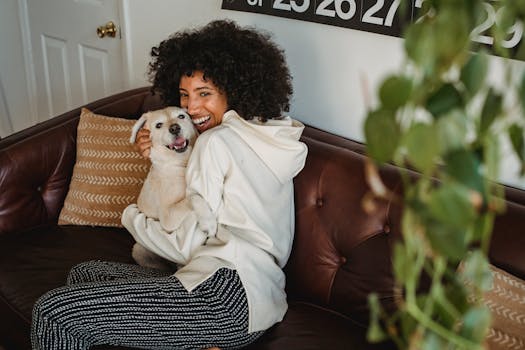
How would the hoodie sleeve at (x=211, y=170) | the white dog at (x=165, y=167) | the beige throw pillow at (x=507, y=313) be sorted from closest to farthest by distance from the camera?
the beige throw pillow at (x=507, y=313)
the hoodie sleeve at (x=211, y=170)
the white dog at (x=165, y=167)

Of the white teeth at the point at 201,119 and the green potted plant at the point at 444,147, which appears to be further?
the white teeth at the point at 201,119

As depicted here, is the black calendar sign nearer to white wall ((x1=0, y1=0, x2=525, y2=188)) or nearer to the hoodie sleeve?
white wall ((x1=0, y1=0, x2=525, y2=188))

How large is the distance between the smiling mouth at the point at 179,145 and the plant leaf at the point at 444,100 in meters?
1.28

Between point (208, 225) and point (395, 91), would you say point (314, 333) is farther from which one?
point (395, 91)

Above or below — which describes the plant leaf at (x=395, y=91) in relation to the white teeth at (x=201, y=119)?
above

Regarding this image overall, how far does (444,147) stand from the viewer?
391 millimetres

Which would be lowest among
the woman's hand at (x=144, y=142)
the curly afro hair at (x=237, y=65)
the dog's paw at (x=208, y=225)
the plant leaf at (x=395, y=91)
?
the dog's paw at (x=208, y=225)

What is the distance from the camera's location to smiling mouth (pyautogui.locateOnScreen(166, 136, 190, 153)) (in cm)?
167

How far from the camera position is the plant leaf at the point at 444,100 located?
1.42ft

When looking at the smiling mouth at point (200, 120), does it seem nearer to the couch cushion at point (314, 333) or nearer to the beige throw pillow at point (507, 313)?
the couch cushion at point (314, 333)

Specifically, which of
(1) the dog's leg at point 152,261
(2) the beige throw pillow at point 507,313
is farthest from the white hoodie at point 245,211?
(2) the beige throw pillow at point 507,313

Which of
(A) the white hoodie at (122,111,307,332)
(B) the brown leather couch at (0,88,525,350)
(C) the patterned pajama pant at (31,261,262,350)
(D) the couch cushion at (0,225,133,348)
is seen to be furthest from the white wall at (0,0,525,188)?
(D) the couch cushion at (0,225,133,348)

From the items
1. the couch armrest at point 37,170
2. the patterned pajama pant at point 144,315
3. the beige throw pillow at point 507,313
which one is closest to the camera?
the beige throw pillow at point 507,313

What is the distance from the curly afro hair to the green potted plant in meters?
1.25
